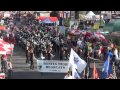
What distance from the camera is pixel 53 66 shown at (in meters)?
16.2

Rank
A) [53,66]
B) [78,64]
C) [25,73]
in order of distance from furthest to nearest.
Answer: [25,73] → [53,66] → [78,64]

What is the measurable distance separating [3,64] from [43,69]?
1.44m

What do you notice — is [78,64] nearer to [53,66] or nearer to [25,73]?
[53,66]

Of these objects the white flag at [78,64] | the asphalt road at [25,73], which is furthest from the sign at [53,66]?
the white flag at [78,64]

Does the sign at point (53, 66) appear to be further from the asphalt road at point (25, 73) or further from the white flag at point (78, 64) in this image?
the white flag at point (78, 64)

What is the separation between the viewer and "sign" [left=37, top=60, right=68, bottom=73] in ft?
52.7

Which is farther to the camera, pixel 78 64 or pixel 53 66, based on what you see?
pixel 53 66

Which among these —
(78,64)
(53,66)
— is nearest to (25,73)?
(53,66)

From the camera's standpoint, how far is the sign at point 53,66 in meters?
16.1
